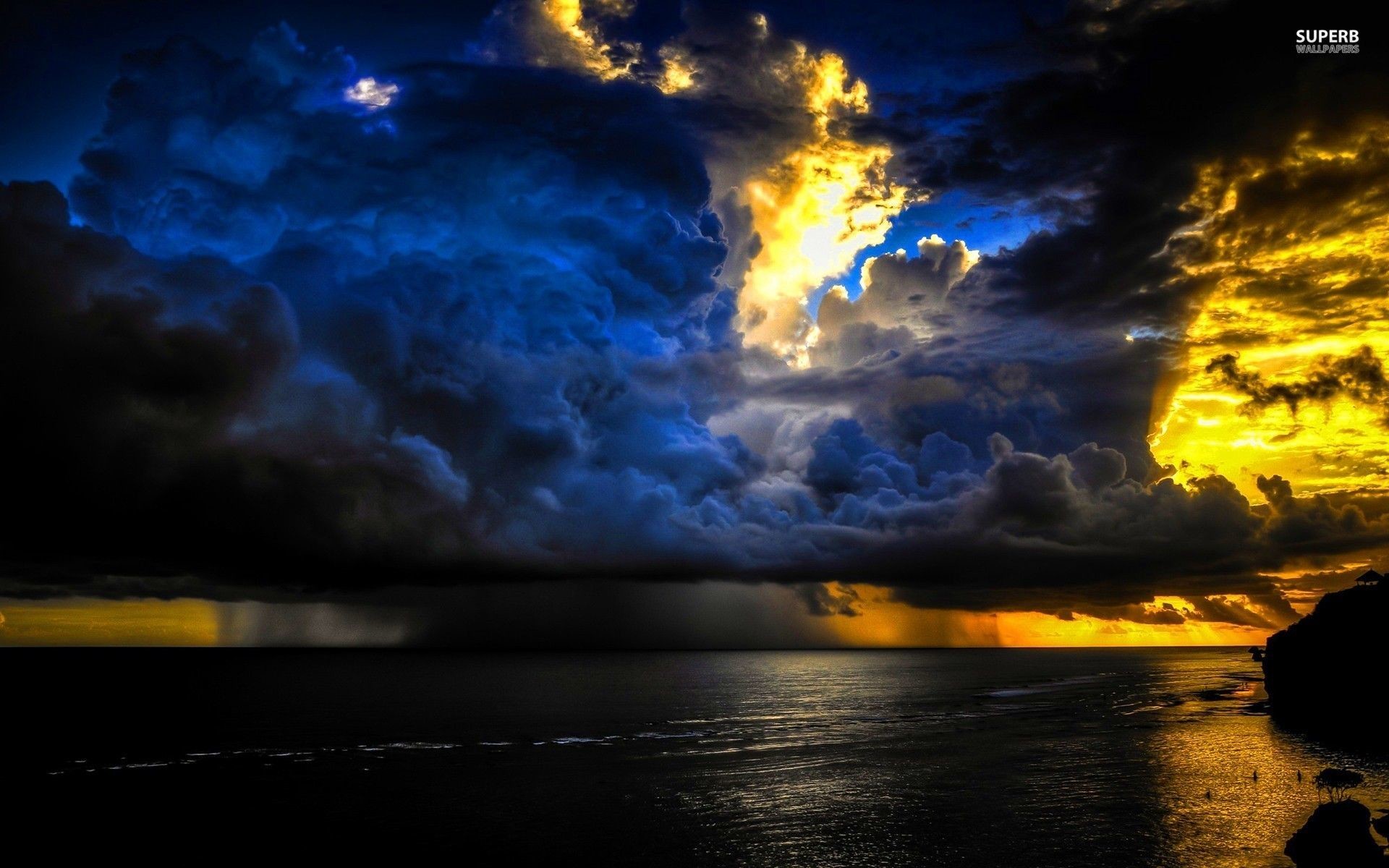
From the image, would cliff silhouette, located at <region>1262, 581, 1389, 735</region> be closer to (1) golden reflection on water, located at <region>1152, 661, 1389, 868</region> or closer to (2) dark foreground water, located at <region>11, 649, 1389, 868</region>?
(2) dark foreground water, located at <region>11, 649, 1389, 868</region>

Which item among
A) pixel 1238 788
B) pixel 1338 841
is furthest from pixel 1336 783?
pixel 1338 841

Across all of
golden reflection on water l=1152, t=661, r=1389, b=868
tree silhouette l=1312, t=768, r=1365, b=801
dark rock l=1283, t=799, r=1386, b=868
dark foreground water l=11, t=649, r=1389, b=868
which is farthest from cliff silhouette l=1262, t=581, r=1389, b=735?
dark rock l=1283, t=799, r=1386, b=868

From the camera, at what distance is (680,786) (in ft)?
247

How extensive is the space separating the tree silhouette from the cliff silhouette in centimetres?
5067

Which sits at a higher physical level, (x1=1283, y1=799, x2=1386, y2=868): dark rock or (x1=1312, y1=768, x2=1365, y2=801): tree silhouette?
(x1=1283, y1=799, x2=1386, y2=868): dark rock

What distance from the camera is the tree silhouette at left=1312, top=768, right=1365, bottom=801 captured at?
208 feet

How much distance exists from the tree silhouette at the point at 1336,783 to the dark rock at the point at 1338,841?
16.8 metres

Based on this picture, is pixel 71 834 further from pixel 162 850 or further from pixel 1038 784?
pixel 1038 784

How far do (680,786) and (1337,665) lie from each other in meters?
115

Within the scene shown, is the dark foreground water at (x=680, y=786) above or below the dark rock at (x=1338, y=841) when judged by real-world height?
below

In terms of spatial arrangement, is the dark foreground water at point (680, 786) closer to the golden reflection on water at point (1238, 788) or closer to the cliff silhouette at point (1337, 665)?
the golden reflection on water at point (1238, 788)

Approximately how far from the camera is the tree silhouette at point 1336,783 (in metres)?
63.2

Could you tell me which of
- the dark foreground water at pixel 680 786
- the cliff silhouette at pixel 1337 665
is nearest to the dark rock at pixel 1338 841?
the dark foreground water at pixel 680 786

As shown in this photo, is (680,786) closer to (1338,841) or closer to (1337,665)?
(1338,841)
